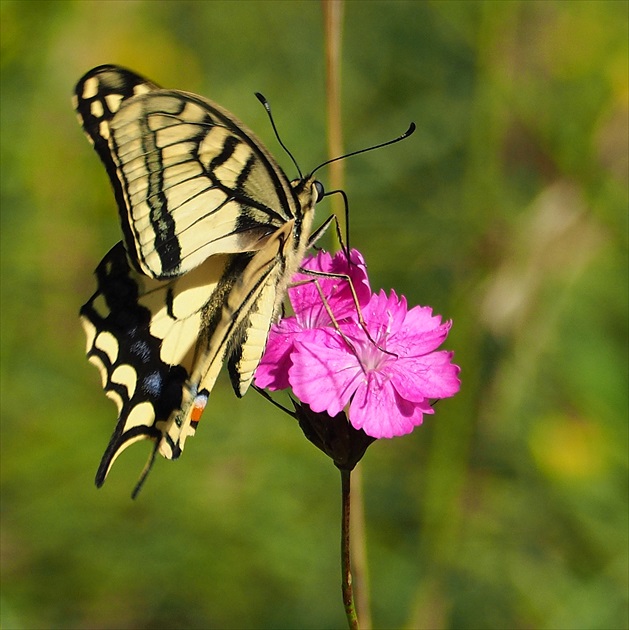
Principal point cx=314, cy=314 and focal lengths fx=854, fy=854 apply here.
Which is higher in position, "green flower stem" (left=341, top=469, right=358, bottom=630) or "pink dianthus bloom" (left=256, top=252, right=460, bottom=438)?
"pink dianthus bloom" (left=256, top=252, right=460, bottom=438)

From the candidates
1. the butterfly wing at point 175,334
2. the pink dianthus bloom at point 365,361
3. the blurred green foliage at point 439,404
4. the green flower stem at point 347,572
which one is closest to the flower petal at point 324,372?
the pink dianthus bloom at point 365,361

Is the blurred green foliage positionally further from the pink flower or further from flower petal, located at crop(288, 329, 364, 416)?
flower petal, located at crop(288, 329, 364, 416)

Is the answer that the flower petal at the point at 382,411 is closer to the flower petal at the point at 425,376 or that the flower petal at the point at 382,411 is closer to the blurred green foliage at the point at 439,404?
the flower petal at the point at 425,376

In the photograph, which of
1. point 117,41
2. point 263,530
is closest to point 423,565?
point 263,530

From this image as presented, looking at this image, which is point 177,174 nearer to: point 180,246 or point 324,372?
point 180,246

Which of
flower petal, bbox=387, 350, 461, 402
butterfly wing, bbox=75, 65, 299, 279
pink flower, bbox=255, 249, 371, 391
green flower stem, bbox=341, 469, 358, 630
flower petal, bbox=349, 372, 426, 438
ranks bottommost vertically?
green flower stem, bbox=341, 469, 358, 630

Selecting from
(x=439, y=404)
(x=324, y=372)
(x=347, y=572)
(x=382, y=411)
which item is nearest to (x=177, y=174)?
(x=324, y=372)

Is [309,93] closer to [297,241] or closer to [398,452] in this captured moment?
[398,452]

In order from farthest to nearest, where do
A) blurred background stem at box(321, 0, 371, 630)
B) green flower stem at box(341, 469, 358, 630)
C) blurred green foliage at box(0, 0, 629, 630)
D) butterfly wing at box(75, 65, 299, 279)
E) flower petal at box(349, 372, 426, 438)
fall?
blurred green foliage at box(0, 0, 629, 630)
blurred background stem at box(321, 0, 371, 630)
butterfly wing at box(75, 65, 299, 279)
flower petal at box(349, 372, 426, 438)
green flower stem at box(341, 469, 358, 630)

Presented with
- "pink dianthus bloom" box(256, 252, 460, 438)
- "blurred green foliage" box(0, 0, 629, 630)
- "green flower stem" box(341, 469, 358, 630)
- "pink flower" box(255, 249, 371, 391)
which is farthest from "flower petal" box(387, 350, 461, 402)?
"blurred green foliage" box(0, 0, 629, 630)
